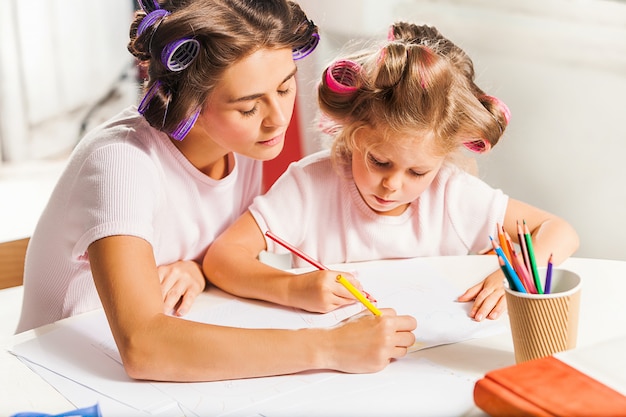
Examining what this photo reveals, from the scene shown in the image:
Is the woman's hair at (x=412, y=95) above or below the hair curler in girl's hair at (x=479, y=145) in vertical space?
above

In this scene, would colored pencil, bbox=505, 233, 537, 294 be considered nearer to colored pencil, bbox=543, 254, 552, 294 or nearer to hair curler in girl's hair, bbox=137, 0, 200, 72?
colored pencil, bbox=543, 254, 552, 294

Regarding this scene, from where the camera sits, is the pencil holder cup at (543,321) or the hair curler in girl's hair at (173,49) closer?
the pencil holder cup at (543,321)

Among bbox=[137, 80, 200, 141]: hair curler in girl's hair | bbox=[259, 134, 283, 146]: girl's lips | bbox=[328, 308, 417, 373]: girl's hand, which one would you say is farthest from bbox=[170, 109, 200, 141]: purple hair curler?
bbox=[328, 308, 417, 373]: girl's hand

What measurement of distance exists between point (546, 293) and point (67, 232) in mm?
670

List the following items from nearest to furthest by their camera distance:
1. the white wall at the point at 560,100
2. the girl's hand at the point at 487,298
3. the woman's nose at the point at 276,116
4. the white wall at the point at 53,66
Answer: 1. the girl's hand at the point at 487,298
2. the woman's nose at the point at 276,116
3. the white wall at the point at 560,100
4. the white wall at the point at 53,66

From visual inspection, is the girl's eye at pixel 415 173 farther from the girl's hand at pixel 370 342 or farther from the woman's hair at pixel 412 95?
the girl's hand at pixel 370 342

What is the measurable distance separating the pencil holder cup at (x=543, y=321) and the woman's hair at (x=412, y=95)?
→ 1.29 feet

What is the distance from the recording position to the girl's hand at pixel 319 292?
1.05 m

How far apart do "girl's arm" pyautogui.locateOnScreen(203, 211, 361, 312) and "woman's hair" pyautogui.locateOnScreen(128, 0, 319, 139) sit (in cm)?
20

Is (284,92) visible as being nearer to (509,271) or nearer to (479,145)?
(479,145)

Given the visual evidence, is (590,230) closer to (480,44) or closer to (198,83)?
(480,44)

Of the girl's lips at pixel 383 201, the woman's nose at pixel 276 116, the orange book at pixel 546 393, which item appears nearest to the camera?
the orange book at pixel 546 393

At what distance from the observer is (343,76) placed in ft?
4.03

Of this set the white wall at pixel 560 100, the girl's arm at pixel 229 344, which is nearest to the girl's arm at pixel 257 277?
the girl's arm at pixel 229 344
